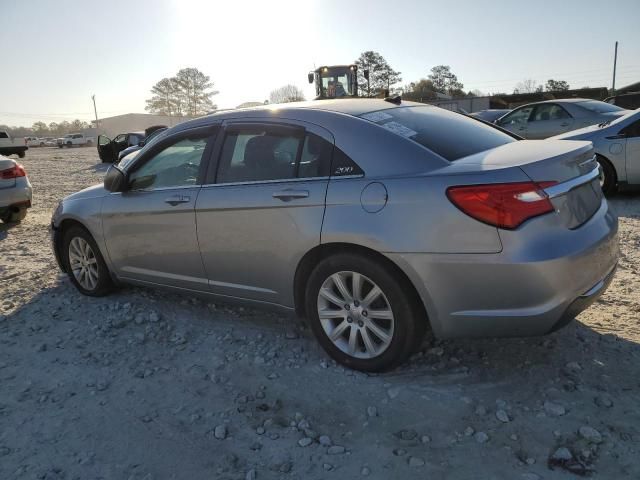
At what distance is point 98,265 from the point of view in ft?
15.2

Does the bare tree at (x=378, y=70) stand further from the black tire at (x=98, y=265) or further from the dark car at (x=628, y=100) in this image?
the black tire at (x=98, y=265)

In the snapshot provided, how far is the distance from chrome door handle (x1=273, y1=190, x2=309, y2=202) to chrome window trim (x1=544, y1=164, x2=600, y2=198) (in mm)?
1334

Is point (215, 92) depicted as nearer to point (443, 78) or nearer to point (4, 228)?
point (443, 78)

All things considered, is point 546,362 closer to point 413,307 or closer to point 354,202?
point 413,307

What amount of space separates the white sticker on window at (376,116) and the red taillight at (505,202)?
84 cm

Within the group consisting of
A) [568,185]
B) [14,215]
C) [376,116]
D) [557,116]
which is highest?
[376,116]

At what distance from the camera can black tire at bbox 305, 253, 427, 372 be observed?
2.88 metres

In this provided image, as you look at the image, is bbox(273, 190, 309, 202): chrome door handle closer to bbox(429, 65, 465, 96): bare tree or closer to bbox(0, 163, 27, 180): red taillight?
bbox(0, 163, 27, 180): red taillight

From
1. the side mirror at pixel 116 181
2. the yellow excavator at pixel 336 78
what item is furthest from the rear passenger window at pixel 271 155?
the yellow excavator at pixel 336 78

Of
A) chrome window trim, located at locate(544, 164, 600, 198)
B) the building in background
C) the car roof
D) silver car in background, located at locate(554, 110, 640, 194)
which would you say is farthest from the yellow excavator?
the building in background

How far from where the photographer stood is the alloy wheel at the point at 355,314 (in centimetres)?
302

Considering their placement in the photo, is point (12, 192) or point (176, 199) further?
point (12, 192)

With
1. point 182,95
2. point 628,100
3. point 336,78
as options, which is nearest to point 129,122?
point 182,95

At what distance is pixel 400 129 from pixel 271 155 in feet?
2.84
